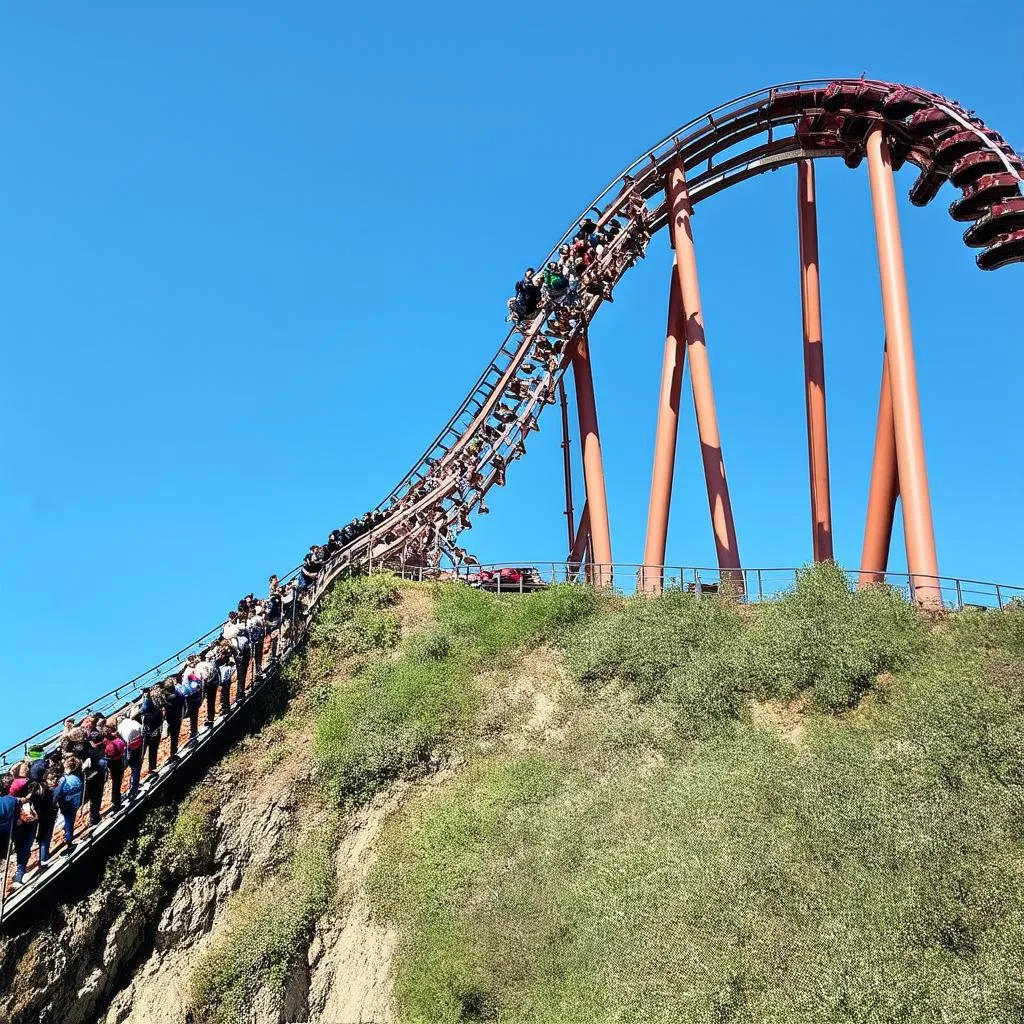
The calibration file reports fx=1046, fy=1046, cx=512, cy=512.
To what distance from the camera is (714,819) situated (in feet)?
44.9

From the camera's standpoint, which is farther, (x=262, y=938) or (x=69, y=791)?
(x=262, y=938)

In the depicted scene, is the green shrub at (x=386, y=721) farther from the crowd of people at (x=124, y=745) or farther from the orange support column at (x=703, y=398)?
the orange support column at (x=703, y=398)

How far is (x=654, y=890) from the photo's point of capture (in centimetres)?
1300

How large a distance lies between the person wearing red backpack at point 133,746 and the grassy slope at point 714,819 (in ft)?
11.5

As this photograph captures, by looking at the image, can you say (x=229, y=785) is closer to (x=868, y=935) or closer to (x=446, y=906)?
(x=446, y=906)

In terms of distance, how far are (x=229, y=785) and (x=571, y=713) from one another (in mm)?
5613

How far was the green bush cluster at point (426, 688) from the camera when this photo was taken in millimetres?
17109

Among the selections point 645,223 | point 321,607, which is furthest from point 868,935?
point 645,223

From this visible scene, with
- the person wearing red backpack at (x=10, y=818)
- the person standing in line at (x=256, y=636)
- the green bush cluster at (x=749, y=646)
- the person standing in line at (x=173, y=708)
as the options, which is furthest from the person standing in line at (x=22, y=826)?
the green bush cluster at (x=749, y=646)

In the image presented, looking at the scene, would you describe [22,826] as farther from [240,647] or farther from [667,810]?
[667,810]

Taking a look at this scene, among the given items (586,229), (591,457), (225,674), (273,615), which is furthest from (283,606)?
(586,229)

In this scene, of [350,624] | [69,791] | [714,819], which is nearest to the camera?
[69,791]

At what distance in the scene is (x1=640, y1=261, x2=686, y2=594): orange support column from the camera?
22016mm

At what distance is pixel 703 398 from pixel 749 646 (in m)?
6.73
